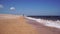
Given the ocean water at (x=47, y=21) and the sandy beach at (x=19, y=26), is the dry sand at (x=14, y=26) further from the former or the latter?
the ocean water at (x=47, y=21)

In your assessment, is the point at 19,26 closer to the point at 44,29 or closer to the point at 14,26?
the point at 14,26

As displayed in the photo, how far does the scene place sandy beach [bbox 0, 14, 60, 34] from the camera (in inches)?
61.3

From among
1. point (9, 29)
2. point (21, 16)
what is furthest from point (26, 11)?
point (9, 29)

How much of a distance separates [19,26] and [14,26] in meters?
0.07

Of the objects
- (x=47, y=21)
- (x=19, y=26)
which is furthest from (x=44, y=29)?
(x=19, y=26)

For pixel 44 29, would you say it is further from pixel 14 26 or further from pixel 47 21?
pixel 14 26

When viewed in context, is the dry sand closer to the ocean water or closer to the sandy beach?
the sandy beach

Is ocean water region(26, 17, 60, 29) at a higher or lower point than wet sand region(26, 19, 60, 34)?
higher

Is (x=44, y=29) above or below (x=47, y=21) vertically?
below

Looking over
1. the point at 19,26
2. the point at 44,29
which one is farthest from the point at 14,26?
the point at 44,29

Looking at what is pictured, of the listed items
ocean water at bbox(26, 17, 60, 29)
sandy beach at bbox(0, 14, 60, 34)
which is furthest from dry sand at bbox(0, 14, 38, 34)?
ocean water at bbox(26, 17, 60, 29)

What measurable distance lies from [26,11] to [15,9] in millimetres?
154

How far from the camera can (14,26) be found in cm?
158

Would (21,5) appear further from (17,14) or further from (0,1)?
(0,1)
